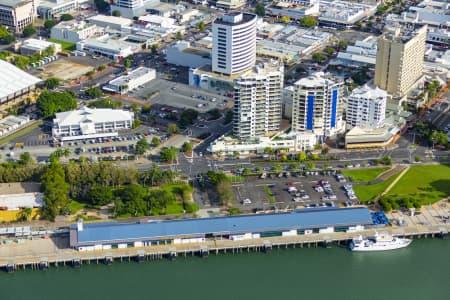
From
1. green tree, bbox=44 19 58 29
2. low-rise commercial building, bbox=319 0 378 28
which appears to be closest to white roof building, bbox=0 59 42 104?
green tree, bbox=44 19 58 29

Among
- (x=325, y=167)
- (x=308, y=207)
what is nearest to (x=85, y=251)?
(x=308, y=207)

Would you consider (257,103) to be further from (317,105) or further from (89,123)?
(89,123)

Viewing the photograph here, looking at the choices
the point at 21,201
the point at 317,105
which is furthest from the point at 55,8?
the point at 21,201

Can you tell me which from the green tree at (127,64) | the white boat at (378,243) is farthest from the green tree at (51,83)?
the white boat at (378,243)

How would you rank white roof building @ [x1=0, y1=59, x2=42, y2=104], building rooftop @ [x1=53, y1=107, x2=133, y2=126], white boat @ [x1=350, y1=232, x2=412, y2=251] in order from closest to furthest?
white boat @ [x1=350, y1=232, x2=412, y2=251], building rooftop @ [x1=53, y1=107, x2=133, y2=126], white roof building @ [x1=0, y1=59, x2=42, y2=104]

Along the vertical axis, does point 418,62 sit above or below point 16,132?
above

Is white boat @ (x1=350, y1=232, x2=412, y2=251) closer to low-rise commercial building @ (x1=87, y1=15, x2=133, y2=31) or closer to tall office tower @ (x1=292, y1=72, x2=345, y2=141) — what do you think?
tall office tower @ (x1=292, y1=72, x2=345, y2=141)

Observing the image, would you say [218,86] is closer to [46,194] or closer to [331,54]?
[331,54]
